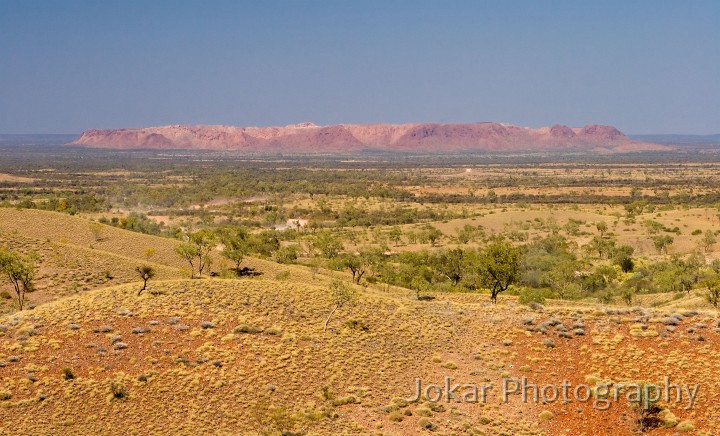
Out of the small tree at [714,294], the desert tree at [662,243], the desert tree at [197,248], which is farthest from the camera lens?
the desert tree at [662,243]

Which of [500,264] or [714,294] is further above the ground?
[500,264]

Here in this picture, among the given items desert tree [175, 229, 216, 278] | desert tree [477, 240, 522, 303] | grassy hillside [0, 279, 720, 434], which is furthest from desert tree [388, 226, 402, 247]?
grassy hillside [0, 279, 720, 434]

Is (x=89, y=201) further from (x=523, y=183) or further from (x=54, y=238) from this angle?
(x=523, y=183)

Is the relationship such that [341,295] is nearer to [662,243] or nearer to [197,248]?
[197,248]

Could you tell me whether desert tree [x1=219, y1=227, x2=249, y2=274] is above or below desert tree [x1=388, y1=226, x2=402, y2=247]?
above

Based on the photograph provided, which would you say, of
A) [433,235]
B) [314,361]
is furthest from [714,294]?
[433,235]

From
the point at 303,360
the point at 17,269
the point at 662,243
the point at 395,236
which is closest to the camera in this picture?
the point at 303,360

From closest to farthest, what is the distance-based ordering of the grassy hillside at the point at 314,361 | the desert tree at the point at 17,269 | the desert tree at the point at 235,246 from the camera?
the grassy hillside at the point at 314,361 → the desert tree at the point at 17,269 → the desert tree at the point at 235,246

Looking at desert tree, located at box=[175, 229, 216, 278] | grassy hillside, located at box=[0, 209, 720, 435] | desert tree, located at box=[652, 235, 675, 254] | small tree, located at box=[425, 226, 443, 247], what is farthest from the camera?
small tree, located at box=[425, 226, 443, 247]

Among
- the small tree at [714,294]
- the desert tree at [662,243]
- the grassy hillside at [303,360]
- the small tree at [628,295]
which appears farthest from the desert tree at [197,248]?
the desert tree at [662,243]

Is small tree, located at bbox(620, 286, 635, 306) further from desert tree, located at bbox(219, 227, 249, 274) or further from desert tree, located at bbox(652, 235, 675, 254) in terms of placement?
desert tree, located at bbox(219, 227, 249, 274)

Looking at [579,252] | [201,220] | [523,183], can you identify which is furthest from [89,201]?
[523,183]

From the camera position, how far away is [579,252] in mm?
79875

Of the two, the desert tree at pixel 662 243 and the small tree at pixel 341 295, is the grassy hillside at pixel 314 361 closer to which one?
the small tree at pixel 341 295
